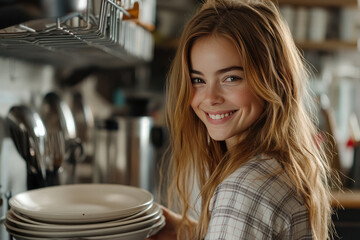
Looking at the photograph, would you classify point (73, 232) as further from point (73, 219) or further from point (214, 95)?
point (214, 95)

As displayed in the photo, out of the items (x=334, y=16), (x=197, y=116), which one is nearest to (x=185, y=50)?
(x=197, y=116)

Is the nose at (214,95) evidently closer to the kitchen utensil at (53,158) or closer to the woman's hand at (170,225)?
the woman's hand at (170,225)

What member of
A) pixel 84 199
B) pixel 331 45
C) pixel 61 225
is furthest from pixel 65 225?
pixel 331 45

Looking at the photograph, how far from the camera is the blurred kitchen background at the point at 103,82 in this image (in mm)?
755

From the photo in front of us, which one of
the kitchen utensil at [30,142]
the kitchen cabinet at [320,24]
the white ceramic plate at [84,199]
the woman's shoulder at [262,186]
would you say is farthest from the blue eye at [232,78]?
the kitchen cabinet at [320,24]

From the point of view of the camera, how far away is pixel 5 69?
1059 mm

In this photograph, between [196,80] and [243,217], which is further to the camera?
[196,80]

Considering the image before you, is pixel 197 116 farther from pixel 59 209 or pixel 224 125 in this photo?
pixel 59 209

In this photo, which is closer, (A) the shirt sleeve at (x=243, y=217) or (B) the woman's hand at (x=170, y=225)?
(A) the shirt sleeve at (x=243, y=217)

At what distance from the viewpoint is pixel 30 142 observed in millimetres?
894

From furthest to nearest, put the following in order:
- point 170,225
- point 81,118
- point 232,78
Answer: point 81,118 < point 170,225 < point 232,78

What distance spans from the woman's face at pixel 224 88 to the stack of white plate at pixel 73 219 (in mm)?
216

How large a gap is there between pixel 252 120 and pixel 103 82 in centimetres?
130

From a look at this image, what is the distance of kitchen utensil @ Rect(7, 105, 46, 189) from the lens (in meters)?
0.89
